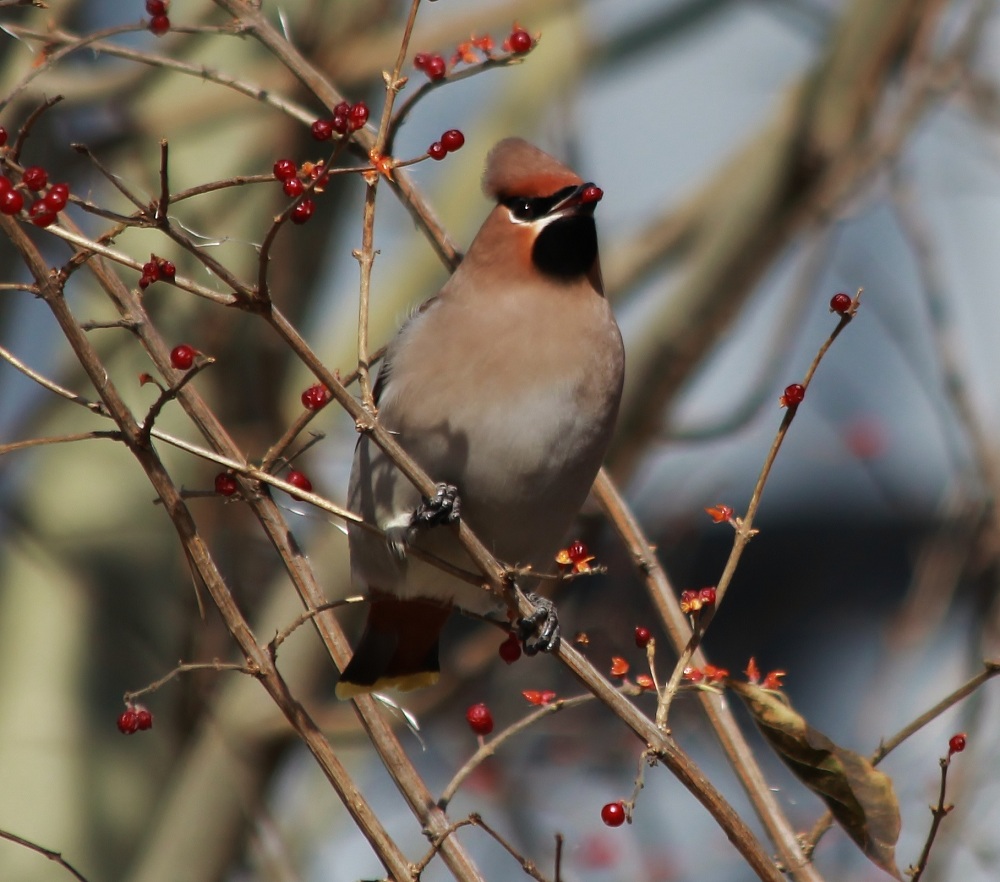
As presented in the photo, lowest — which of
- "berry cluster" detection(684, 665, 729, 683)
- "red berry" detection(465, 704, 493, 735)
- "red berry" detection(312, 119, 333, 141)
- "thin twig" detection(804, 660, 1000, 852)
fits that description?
"thin twig" detection(804, 660, 1000, 852)

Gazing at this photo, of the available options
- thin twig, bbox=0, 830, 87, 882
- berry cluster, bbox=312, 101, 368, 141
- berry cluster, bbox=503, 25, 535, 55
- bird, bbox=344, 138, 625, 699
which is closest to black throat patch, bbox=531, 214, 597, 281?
bird, bbox=344, 138, 625, 699

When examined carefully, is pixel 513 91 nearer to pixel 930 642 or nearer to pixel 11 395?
pixel 11 395

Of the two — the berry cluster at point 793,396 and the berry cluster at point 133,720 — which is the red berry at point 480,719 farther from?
the berry cluster at point 793,396

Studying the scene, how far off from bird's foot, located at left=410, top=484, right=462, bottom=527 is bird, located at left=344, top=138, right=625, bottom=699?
10 millimetres

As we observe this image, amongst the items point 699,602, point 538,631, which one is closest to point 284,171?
point 699,602

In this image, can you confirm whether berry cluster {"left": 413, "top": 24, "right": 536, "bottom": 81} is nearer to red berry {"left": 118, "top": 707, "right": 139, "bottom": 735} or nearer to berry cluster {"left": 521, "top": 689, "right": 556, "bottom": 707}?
berry cluster {"left": 521, "top": 689, "right": 556, "bottom": 707}

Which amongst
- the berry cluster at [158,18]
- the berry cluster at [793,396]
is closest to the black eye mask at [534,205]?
the berry cluster at [158,18]

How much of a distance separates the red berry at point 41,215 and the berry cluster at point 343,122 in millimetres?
420

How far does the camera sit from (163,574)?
528 centimetres

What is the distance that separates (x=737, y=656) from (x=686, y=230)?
8.33 ft

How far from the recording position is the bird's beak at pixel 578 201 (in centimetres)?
306

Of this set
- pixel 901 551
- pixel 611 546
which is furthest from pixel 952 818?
pixel 901 551

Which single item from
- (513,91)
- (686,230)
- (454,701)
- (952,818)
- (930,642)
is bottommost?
(952,818)

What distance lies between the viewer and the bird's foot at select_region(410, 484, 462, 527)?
2.72 metres
